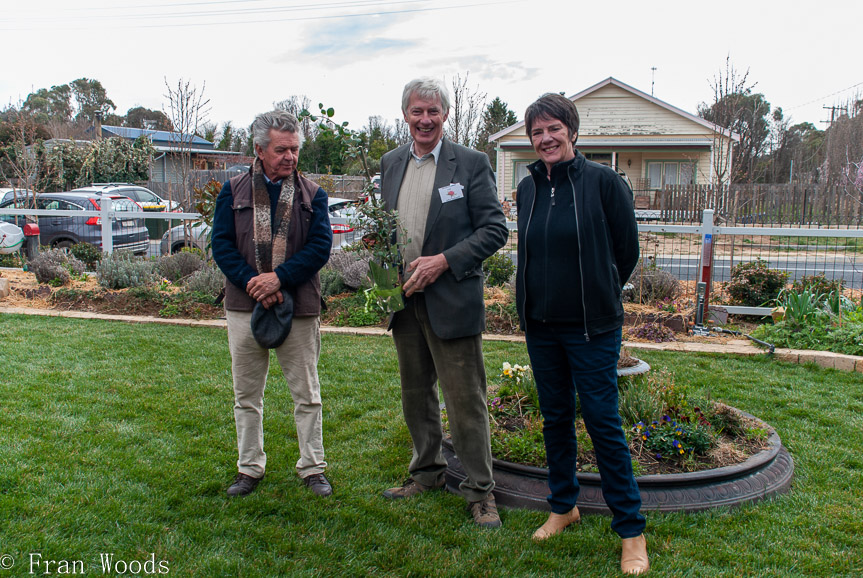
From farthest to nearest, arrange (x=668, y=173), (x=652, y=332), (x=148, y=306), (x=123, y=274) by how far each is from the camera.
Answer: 1. (x=668, y=173)
2. (x=123, y=274)
3. (x=148, y=306)
4. (x=652, y=332)

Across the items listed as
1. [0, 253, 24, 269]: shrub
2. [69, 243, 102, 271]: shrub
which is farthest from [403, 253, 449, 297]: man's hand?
[0, 253, 24, 269]: shrub

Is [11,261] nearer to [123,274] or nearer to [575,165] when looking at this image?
[123,274]

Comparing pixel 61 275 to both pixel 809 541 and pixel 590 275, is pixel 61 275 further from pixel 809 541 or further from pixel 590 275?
pixel 809 541

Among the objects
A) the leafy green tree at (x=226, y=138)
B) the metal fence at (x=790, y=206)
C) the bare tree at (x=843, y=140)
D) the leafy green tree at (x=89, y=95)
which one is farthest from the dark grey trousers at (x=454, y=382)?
the leafy green tree at (x=89, y=95)

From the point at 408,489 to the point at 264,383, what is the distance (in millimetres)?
948

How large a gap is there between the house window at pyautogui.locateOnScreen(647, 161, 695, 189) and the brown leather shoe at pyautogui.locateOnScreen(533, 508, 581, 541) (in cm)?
2422

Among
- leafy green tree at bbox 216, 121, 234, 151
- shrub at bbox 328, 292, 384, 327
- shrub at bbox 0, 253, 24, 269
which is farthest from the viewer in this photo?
leafy green tree at bbox 216, 121, 234, 151

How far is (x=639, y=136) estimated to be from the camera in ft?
81.7

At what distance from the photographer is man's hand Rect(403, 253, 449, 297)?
A: 9.37 feet

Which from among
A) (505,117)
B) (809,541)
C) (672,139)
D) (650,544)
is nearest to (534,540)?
(650,544)

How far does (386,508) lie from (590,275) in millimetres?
1551

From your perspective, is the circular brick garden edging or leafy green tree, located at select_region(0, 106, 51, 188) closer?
the circular brick garden edging

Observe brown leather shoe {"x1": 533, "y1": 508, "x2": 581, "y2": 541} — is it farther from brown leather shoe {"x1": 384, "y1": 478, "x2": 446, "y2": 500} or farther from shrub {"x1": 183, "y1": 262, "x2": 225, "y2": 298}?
shrub {"x1": 183, "y1": 262, "x2": 225, "y2": 298}

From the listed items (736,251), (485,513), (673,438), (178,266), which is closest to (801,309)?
(673,438)
